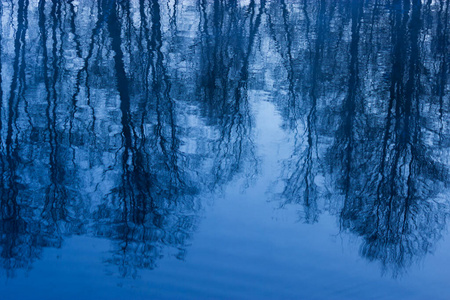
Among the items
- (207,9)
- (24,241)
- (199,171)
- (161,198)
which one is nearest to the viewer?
(24,241)

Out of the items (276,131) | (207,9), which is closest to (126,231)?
(276,131)

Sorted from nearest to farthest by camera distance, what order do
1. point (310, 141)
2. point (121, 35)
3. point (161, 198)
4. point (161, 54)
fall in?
1. point (161, 198)
2. point (310, 141)
3. point (161, 54)
4. point (121, 35)

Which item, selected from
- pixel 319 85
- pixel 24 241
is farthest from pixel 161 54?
pixel 24 241

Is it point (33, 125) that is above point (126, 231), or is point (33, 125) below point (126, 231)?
above

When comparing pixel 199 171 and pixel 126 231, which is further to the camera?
pixel 199 171

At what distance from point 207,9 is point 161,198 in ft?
28.8

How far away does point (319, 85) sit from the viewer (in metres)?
10.5

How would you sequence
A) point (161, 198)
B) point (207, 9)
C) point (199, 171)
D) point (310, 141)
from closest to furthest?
point (161, 198) < point (199, 171) < point (310, 141) < point (207, 9)

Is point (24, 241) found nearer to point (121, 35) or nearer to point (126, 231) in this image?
point (126, 231)

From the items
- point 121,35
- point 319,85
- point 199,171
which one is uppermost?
point 121,35

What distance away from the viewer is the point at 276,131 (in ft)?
29.0

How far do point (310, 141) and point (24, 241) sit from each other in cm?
418

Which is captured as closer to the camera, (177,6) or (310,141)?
(310,141)

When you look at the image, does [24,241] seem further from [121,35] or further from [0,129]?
[121,35]
